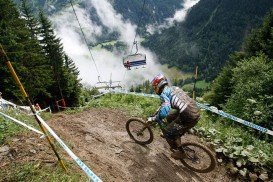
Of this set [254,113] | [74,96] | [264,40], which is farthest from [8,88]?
[264,40]

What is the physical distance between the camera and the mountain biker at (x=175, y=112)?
807 cm

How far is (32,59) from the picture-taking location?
136 ft

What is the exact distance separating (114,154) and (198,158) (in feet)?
8.51

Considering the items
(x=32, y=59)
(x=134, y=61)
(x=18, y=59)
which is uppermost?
(x=18, y=59)

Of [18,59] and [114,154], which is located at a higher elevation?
[18,59]

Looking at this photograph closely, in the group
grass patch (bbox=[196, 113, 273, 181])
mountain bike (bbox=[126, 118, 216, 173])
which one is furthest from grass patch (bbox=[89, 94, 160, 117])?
mountain bike (bbox=[126, 118, 216, 173])

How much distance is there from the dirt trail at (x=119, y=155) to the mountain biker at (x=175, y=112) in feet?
2.15

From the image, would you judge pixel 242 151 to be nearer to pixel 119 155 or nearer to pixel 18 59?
pixel 119 155

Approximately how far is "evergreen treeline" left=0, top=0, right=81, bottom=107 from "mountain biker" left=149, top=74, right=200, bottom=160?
921 inches

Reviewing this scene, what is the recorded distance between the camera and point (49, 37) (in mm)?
50781

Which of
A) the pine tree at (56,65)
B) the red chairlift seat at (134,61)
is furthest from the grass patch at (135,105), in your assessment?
the pine tree at (56,65)

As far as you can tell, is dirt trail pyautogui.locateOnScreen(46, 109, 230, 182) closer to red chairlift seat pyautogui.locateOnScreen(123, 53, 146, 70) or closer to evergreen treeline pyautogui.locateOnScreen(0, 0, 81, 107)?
evergreen treeline pyautogui.locateOnScreen(0, 0, 81, 107)

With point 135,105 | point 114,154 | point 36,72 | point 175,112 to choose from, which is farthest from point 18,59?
point 175,112

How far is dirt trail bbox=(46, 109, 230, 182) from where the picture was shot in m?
8.42
